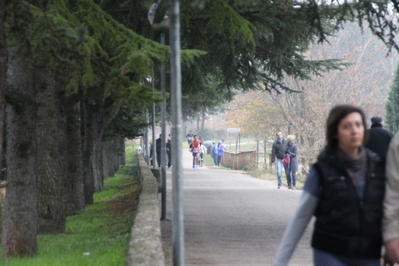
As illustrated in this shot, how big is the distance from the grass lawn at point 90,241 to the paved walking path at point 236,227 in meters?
0.78

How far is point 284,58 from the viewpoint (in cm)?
1833

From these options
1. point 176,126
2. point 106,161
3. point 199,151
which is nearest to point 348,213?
point 176,126

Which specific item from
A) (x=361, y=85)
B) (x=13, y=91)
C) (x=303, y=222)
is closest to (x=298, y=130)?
(x=361, y=85)

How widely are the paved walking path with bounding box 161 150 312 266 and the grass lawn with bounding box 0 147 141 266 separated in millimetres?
778

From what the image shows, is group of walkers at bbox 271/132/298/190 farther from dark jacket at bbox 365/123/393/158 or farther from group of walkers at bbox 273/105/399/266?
group of walkers at bbox 273/105/399/266

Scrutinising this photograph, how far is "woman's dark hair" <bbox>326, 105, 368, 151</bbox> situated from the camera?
5043 millimetres

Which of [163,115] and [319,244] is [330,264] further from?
[163,115]

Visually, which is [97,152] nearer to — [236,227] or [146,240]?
[236,227]

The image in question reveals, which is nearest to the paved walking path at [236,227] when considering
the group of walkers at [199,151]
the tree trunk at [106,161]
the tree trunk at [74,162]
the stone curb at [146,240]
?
the stone curb at [146,240]

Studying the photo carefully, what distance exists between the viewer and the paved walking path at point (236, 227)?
1294 centimetres

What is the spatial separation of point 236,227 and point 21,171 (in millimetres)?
5526

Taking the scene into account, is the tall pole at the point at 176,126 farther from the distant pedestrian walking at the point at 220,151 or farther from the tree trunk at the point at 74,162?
the distant pedestrian walking at the point at 220,151

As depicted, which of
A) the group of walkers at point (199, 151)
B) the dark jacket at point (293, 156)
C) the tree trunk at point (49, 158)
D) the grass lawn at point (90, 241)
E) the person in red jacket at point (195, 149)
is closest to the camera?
the grass lawn at point (90, 241)

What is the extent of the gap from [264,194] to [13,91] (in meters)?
15.2
